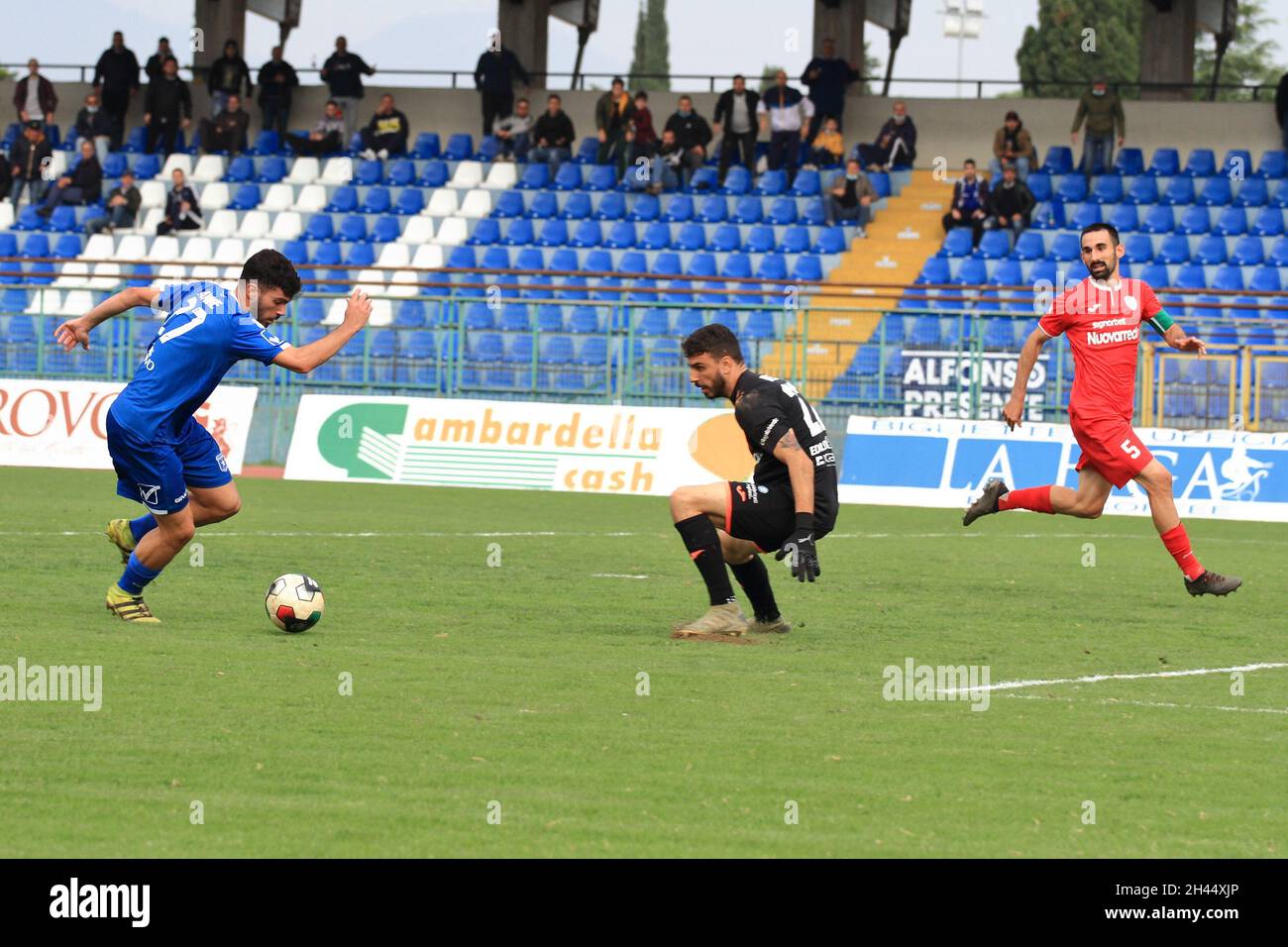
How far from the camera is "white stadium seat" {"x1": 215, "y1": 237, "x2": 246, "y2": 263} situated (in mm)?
34938

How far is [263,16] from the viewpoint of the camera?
41.1 m

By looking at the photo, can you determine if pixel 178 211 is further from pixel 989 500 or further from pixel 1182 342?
pixel 1182 342

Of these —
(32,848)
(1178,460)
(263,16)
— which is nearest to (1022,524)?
(1178,460)

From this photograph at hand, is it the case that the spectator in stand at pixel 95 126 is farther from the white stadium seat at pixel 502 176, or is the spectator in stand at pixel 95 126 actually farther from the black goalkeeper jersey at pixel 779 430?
the black goalkeeper jersey at pixel 779 430

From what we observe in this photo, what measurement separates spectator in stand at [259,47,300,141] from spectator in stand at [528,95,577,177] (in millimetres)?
5336

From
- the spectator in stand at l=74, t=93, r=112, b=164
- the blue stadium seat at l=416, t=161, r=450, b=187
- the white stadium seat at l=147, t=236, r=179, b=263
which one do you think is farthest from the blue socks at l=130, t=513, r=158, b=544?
the spectator in stand at l=74, t=93, r=112, b=164

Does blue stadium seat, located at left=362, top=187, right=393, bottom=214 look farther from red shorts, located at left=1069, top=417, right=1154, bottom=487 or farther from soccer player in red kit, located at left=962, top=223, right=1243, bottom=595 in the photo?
red shorts, located at left=1069, top=417, right=1154, bottom=487

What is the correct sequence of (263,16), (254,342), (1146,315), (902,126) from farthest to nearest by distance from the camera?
(263,16) < (902,126) < (1146,315) < (254,342)

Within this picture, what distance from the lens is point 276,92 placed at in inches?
1513

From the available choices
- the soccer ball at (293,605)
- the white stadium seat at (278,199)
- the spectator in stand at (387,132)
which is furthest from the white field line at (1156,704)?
the spectator in stand at (387,132)

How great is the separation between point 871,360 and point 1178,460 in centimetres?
515

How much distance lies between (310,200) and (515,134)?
158 inches

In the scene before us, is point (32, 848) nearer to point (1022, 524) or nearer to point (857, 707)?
point (857, 707)

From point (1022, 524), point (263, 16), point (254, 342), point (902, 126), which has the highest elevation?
point (263, 16)
